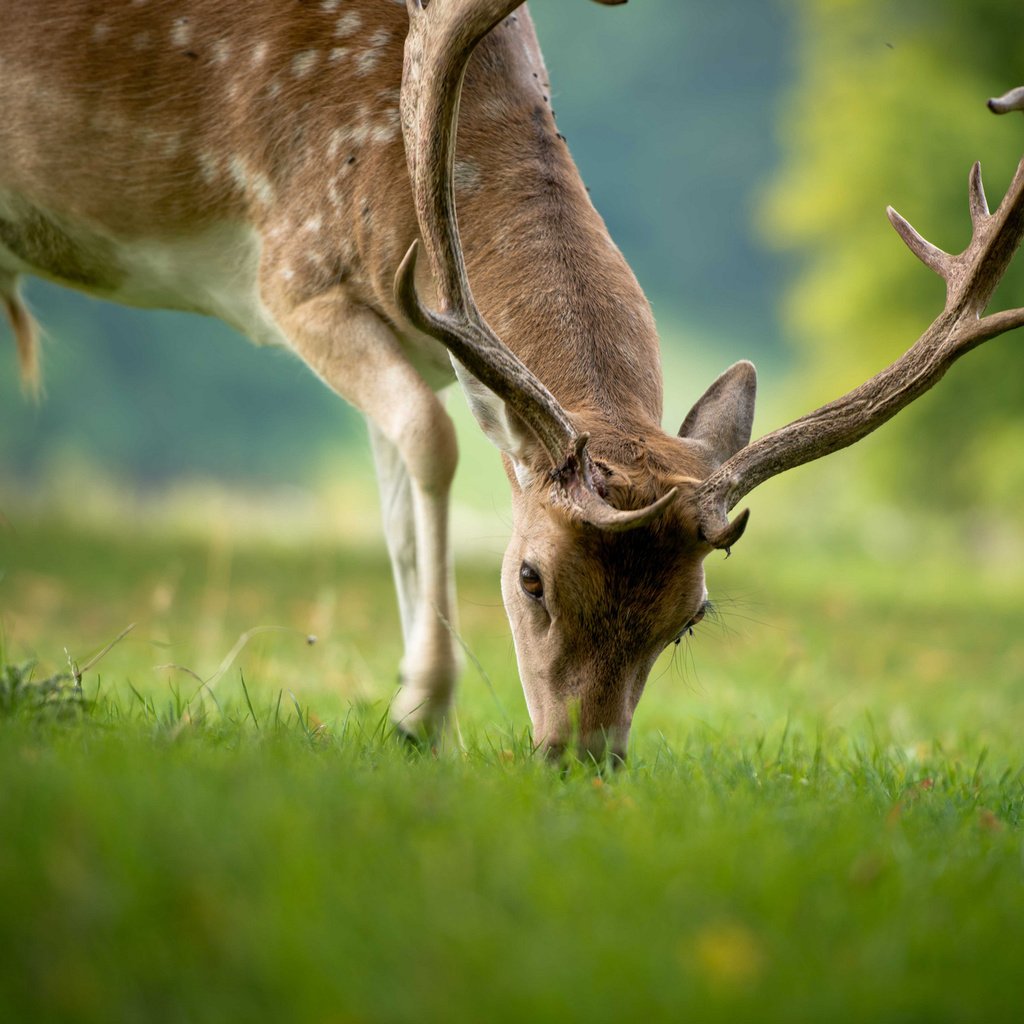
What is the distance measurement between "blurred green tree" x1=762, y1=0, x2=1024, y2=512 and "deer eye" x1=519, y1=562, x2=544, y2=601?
1362 cm

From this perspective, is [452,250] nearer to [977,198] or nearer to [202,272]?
[202,272]

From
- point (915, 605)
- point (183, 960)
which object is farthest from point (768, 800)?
point (915, 605)

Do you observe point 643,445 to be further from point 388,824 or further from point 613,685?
point 388,824

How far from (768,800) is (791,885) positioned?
0.82 meters

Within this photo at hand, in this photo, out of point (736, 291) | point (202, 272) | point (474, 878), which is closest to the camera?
point (474, 878)

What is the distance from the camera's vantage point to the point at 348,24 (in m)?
4.66

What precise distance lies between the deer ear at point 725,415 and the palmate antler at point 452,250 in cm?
70

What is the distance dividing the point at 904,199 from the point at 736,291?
76.2ft

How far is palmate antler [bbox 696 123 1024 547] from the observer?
146 inches

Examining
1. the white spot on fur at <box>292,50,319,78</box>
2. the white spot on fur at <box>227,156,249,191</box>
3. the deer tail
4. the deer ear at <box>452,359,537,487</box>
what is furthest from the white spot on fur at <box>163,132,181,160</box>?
the deer ear at <box>452,359,537,487</box>

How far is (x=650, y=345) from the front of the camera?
4418mm

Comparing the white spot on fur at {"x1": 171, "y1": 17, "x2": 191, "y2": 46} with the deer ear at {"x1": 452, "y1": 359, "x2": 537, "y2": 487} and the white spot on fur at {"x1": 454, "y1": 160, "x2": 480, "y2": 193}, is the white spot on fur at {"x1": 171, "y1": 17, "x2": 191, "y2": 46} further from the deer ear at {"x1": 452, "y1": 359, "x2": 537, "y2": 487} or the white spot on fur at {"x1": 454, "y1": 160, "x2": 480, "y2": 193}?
the deer ear at {"x1": 452, "y1": 359, "x2": 537, "y2": 487}

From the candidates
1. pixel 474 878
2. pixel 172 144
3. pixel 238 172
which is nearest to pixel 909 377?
pixel 474 878

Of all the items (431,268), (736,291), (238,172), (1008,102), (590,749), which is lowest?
(736,291)
